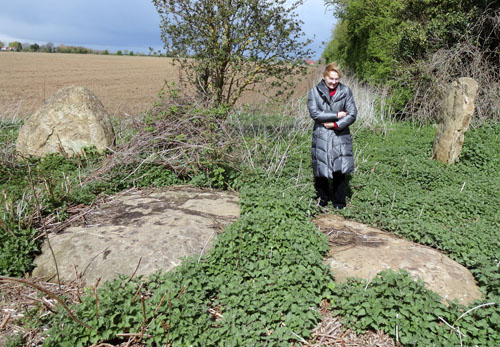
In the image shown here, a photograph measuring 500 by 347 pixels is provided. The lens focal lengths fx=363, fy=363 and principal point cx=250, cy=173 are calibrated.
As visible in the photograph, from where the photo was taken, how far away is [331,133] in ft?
16.0

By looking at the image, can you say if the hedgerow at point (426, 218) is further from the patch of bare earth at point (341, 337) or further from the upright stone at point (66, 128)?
the upright stone at point (66, 128)

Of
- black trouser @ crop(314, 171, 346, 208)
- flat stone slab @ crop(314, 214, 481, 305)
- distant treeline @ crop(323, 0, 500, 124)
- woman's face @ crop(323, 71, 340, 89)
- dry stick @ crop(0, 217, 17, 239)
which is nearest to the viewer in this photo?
flat stone slab @ crop(314, 214, 481, 305)

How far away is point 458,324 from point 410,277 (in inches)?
19.3

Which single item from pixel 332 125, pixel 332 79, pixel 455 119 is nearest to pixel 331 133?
pixel 332 125

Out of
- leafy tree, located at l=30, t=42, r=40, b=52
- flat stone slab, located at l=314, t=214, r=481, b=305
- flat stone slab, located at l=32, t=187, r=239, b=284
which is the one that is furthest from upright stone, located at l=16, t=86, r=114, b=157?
leafy tree, located at l=30, t=42, r=40, b=52

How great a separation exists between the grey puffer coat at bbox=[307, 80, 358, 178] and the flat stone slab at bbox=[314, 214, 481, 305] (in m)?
0.92

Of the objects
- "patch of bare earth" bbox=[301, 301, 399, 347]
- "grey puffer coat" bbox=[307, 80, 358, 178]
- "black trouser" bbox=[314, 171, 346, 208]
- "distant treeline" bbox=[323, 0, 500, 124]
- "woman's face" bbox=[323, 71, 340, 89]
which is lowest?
"patch of bare earth" bbox=[301, 301, 399, 347]

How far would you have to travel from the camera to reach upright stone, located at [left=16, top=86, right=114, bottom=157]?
6.59 metres

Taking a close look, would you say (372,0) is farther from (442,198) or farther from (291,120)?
(442,198)

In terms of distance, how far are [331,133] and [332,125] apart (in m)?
0.13

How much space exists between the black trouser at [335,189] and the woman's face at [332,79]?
119 centimetres

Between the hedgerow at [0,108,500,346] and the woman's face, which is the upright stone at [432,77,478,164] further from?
the woman's face

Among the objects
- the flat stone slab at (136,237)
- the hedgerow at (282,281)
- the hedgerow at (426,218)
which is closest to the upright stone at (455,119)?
the hedgerow at (426,218)

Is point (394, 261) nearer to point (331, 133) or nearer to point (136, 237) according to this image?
point (331, 133)
